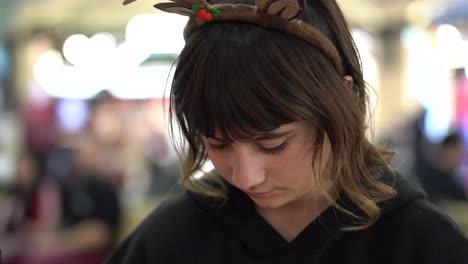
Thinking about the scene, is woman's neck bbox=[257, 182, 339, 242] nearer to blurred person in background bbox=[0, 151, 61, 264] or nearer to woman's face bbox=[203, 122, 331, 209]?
woman's face bbox=[203, 122, 331, 209]

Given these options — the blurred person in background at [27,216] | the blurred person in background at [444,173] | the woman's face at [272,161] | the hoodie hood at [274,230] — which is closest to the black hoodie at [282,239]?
the hoodie hood at [274,230]

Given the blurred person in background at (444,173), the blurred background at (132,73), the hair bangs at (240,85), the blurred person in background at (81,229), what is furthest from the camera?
the blurred background at (132,73)

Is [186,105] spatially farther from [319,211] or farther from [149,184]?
[149,184]

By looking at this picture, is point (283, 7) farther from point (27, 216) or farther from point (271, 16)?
point (27, 216)

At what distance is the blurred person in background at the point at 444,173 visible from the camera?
450 cm

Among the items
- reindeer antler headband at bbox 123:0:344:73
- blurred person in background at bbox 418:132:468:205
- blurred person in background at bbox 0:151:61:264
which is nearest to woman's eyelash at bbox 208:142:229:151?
reindeer antler headband at bbox 123:0:344:73

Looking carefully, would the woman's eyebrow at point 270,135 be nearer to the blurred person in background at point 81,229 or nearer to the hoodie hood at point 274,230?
the hoodie hood at point 274,230

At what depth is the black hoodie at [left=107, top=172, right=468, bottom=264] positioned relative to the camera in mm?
1240


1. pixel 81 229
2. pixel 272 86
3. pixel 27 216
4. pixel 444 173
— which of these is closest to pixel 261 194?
pixel 272 86

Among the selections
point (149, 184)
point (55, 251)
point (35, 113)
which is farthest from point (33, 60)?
point (55, 251)

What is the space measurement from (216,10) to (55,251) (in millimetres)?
2539

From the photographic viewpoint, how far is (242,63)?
1.10m

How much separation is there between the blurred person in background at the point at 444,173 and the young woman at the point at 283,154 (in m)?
3.24

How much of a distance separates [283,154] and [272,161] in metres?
0.02
